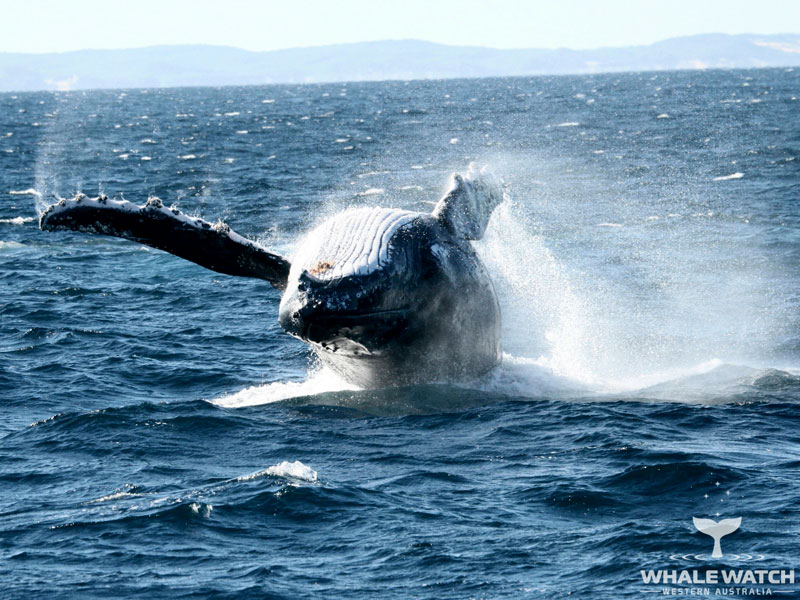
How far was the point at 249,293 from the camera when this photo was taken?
78.9 ft

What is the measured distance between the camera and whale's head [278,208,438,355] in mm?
12148

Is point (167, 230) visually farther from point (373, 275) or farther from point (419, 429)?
point (419, 429)

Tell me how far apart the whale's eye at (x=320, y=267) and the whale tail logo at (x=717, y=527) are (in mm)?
4808

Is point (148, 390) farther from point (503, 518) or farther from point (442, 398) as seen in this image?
point (503, 518)

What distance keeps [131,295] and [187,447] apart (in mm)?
11141

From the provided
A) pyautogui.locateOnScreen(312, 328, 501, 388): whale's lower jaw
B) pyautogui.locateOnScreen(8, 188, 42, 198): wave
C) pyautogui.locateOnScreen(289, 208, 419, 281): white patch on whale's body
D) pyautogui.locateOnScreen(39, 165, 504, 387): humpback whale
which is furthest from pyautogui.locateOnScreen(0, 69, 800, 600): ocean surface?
pyautogui.locateOnScreen(8, 188, 42, 198): wave

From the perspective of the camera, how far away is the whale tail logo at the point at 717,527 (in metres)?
9.85

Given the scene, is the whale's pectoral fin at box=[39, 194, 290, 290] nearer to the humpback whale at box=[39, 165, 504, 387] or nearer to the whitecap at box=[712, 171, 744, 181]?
the humpback whale at box=[39, 165, 504, 387]

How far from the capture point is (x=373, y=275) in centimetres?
1249

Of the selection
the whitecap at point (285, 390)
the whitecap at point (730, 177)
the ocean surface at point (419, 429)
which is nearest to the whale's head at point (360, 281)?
the ocean surface at point (419, 429)

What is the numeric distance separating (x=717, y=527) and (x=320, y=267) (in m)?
5.15

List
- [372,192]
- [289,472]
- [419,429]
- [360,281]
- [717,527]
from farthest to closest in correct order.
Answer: [372,192] < [419,429] < [360,281] < [289,472] < [717,527]

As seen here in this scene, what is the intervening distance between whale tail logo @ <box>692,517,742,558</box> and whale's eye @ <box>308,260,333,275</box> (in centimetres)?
481

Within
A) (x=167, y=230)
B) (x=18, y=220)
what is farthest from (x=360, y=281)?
(x=18, y=220)
